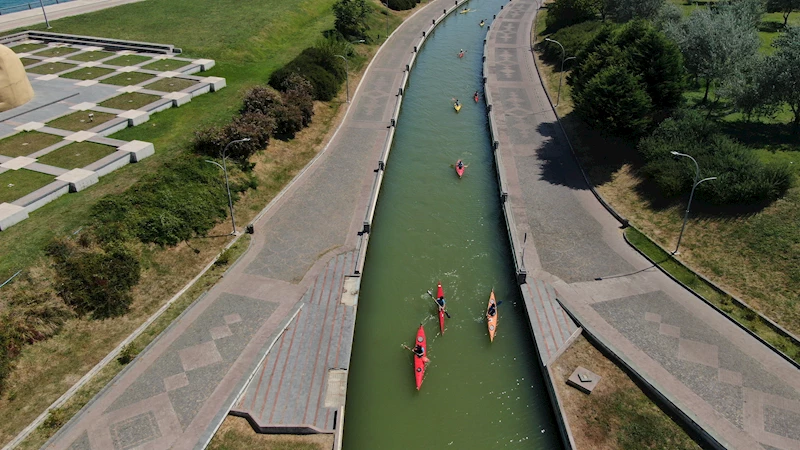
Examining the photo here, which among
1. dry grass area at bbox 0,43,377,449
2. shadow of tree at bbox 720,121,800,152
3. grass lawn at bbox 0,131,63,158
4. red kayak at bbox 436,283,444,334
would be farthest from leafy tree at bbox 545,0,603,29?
grass lawn at bbox 0,131,63,158

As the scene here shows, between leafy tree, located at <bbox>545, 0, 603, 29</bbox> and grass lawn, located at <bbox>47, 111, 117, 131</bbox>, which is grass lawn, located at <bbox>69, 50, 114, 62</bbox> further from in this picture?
leafy tree, located at <bbox>545, 0, 603, 29</bbox>

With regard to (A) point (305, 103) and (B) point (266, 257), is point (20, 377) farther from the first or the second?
(A) point (305, 103)

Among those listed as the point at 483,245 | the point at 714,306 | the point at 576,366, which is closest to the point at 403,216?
the point at 483,245

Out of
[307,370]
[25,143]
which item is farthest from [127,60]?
[307,370]

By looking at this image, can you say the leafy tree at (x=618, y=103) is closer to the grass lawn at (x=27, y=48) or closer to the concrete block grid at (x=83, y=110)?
the concrete block grid at (x=83, y=110)

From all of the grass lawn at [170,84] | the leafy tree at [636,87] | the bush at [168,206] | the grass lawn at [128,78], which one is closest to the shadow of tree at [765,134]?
the leafy tree at [636,87]

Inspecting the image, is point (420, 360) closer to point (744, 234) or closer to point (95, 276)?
point (95, 276)

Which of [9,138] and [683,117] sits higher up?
[683,117]
